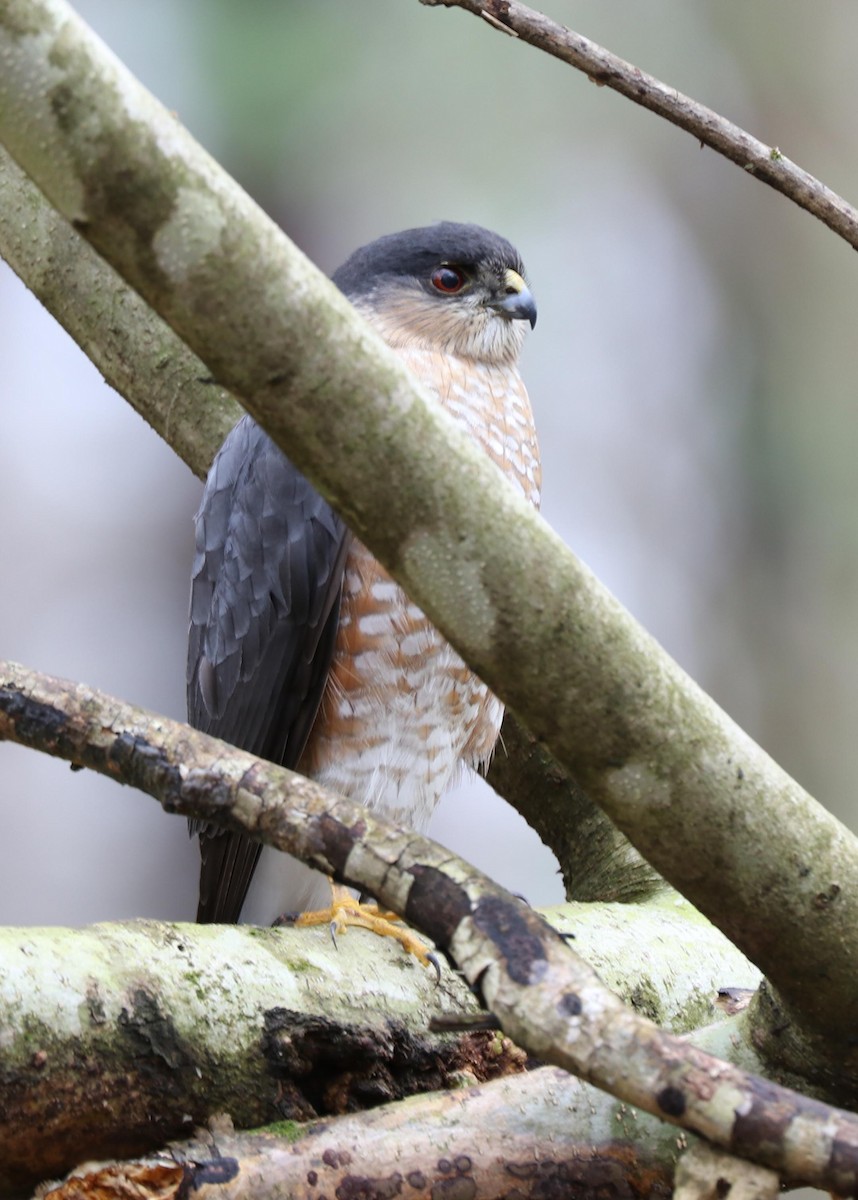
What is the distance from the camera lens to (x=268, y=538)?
9.59ft

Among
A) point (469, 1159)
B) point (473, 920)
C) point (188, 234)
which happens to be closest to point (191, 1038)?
point (469, 1159)

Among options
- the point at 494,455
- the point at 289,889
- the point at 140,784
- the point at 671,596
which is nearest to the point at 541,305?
the point at 671,596

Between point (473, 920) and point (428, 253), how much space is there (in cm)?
242

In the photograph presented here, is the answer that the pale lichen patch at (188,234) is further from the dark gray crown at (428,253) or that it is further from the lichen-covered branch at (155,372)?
the dark gray crown at (428,253)

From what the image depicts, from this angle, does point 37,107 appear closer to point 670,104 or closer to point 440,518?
point 440,518

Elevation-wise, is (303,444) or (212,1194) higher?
(303,444)

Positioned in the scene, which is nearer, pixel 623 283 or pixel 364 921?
pixel 364 921

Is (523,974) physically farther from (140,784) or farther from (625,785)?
(140,784)

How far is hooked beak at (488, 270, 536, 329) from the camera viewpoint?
11.2ft

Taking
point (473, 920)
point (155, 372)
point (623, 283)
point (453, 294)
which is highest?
point (623, 283)

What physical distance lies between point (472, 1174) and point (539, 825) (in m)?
1.68

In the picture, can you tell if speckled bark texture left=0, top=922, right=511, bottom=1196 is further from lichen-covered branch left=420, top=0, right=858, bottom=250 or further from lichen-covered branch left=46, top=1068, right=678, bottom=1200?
lichen-covered branch left=420, top=0, right=858, bottom=250

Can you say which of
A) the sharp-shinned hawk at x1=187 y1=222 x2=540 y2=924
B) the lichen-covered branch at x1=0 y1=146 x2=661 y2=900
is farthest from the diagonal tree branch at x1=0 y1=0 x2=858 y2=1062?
the lichen-covered branch at x1=0 y1=146 x2=661 y2=900

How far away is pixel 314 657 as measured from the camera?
2.87 metres
